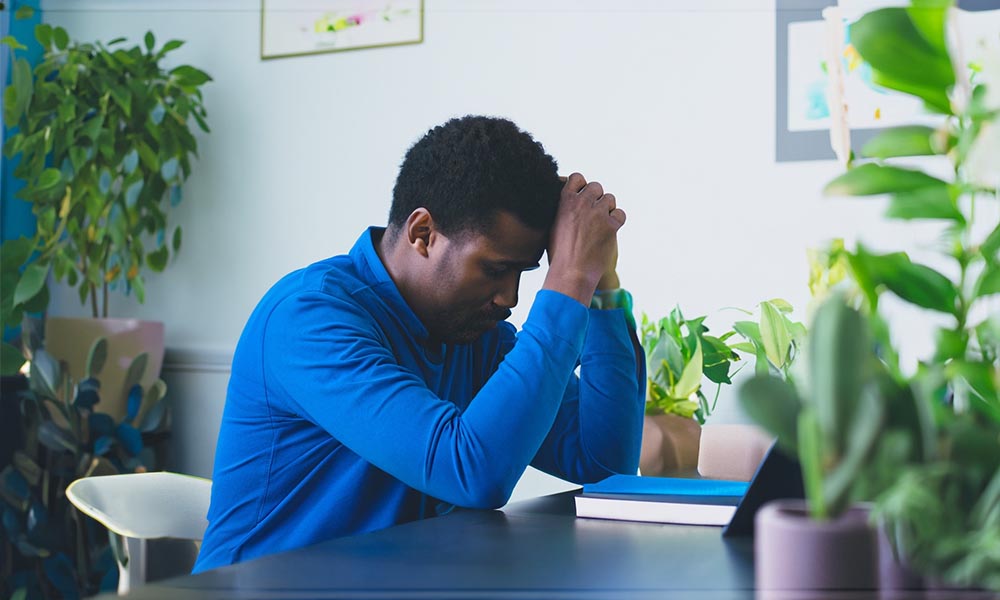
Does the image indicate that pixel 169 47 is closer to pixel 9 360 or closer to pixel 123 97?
pixel 123 97

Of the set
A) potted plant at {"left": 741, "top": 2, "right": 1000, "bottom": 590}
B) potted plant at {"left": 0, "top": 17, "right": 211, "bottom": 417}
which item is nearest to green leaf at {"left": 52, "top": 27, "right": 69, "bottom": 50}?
potted plant at {"left": 0, "top": 17, "right": 211, "bottom": 417}

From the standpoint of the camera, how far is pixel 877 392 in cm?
54

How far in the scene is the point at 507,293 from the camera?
1542 mm

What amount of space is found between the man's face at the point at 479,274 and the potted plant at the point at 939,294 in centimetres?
79

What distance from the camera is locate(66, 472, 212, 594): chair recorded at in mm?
1458

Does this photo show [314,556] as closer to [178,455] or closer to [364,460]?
[364,460]

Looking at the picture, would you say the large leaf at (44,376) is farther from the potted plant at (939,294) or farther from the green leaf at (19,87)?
the potted plant at (939,294)

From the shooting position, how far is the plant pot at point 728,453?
1.57 metres

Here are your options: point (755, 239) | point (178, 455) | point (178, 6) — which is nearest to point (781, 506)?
point (755, 239)

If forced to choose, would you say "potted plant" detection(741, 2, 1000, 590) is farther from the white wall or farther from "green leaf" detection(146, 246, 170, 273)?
"green leaf" detection(146, 246, 170, 273)

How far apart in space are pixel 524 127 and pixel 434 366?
1395 mm

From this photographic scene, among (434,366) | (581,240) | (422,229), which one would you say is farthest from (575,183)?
(434,366)

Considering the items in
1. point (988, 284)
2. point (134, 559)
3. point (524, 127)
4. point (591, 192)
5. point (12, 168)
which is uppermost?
point (524, 127)

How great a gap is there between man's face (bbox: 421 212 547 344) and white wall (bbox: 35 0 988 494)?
2.83 feet
